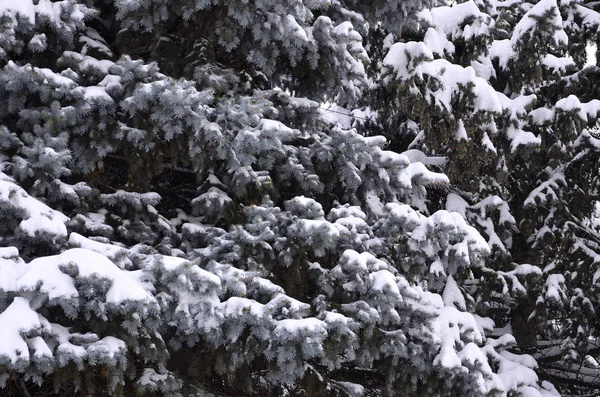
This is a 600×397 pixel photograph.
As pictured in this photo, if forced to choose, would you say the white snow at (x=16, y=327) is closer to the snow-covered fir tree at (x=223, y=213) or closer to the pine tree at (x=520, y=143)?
the snow-covered fir tree at (x=223, y=213)

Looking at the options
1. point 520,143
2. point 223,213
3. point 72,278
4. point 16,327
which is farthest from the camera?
point 520,143

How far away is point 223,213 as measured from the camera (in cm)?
457

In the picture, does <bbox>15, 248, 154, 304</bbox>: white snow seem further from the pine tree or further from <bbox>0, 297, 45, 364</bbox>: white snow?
the pine tree

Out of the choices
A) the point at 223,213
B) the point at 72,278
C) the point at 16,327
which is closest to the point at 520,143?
the point at 223,213

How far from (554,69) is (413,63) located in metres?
1.93

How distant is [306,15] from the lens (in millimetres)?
5000

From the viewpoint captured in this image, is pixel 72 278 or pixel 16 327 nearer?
pixel 16 327

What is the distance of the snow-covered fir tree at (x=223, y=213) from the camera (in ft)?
11.2

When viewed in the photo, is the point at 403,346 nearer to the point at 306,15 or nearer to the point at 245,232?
the point at 245,232

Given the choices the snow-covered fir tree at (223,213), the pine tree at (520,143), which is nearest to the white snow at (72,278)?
the snow-covered fir tree at (223,213)

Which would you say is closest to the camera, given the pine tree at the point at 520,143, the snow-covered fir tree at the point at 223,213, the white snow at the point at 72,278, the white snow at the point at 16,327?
the white snow at the point at 16,327

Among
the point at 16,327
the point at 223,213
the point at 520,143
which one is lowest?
the point at 520,143

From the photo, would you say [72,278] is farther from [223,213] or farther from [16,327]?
[223,213]

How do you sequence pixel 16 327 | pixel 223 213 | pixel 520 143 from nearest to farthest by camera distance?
pixel 16 327 → pixel 223 213 → pixel 520 143
